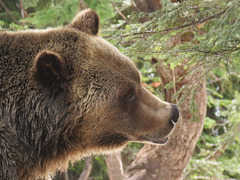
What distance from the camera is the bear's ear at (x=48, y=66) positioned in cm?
Answer: 250

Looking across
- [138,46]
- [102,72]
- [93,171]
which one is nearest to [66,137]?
[102,72]

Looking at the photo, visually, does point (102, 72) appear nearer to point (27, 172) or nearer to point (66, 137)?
point (66, 137)

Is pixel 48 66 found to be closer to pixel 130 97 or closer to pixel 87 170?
pixel 130 97

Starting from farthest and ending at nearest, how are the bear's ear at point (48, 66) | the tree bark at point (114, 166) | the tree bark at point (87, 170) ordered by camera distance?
the tree bark at point (87, 170) → the tree bark at point (114, 166) → the bear's ear at point (48, 66)

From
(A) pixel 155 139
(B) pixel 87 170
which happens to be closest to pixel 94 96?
(A) pixel 155 139

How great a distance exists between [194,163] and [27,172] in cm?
650

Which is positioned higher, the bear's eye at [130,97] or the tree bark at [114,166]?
the bear's eye at [130,97]

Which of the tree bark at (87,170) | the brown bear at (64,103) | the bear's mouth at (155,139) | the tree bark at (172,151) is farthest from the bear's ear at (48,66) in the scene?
the tree bark at (87,170)

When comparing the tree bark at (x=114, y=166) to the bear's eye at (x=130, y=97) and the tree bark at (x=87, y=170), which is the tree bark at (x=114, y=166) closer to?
the tree bark at (x=87, y=170)

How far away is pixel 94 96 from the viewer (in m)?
2.85

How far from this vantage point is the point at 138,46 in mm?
4469

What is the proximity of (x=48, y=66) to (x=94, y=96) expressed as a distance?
0.49 meters

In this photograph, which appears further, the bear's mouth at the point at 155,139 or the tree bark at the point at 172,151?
the tree bark at the point at 172,151

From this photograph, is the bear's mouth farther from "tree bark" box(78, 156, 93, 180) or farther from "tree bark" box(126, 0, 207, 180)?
"tree bark" box(78, 156, 93, 180)
